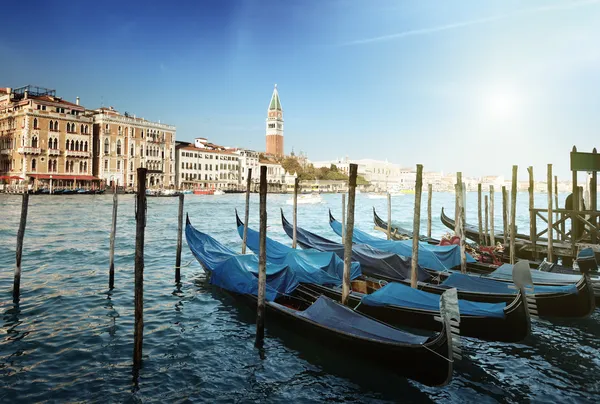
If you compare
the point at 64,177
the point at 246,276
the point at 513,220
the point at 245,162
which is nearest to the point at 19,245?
the point at 246,276

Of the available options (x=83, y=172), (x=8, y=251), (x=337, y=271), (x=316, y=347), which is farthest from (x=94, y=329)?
(x=83, y=172)

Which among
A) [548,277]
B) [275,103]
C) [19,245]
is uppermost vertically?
[275,103]

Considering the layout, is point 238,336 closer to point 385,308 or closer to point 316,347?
point 316,347

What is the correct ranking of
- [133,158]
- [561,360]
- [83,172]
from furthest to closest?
[133,158]
[83,172]
[561,360]

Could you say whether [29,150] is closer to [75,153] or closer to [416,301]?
[75,153]

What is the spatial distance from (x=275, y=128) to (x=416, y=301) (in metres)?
85.8

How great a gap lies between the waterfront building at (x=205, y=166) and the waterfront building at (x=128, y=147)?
8.52 feet

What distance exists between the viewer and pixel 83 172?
39.5 meters

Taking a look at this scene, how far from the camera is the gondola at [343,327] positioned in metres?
3.71

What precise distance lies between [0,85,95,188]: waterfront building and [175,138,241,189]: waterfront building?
1172 cm

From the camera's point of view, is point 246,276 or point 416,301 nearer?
point 416,301

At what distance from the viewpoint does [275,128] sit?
8912 cm

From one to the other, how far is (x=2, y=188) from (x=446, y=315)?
130ft

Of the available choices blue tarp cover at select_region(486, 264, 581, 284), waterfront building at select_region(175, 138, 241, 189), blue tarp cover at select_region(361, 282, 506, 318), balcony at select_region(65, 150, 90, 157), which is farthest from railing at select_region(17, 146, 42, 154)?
blue tarp cover at select_region(486, 264, 581, 284)
